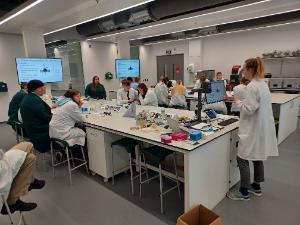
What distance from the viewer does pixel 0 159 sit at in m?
1.63

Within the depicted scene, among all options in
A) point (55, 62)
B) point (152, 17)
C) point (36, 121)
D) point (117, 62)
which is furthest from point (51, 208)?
point (117, 62)

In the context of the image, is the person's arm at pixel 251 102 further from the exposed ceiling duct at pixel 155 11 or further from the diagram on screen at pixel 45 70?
the diagram on screen at pixel 45 70

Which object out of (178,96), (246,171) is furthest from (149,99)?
(246,171)

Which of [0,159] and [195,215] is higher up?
[0,159]

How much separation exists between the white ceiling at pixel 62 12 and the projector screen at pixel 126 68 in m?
2.23

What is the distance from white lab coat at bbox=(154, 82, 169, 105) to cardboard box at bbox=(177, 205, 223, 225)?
3.70 m

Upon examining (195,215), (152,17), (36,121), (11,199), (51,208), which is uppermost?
(152,17)

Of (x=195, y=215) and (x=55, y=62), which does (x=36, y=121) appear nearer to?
(x=195, y=215)

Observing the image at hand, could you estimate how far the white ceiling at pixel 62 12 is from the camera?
3.84 metres

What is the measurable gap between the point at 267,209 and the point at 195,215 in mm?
883

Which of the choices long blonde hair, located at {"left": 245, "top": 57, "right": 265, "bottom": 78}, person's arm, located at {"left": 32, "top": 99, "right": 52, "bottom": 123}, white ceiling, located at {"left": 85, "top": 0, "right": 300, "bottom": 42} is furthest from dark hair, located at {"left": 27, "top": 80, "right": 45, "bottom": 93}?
white ceiling, located at {"left": 85, "top": 0, "right": 300, "bottom": 42}

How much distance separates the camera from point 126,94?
15.9 ft

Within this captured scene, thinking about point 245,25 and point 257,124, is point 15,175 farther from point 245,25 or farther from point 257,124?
point 245,25

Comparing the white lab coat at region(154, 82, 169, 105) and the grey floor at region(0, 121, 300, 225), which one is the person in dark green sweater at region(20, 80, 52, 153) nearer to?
the grey floor at region(0, 121, 300, 225)
